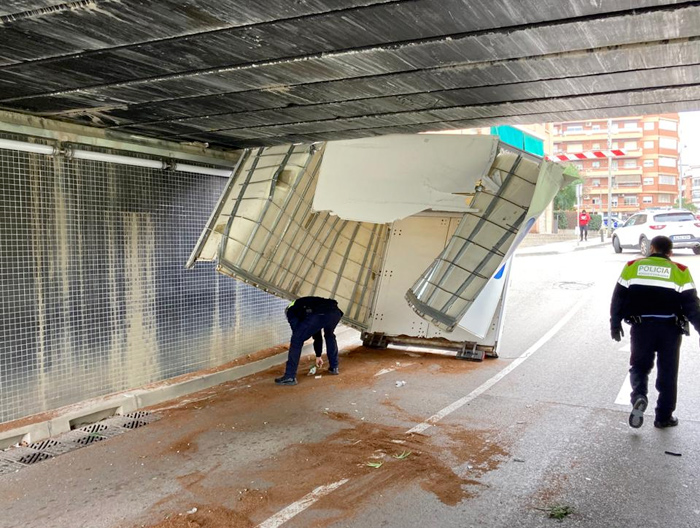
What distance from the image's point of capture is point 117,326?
6.93 metres

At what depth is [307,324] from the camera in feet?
25.9

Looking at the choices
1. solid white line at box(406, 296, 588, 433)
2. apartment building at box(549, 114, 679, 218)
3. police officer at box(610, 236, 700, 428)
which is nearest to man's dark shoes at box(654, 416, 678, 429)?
police officer at box(610, 236, 700, 428)

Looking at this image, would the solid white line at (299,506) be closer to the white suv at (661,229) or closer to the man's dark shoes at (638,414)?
the man's dark shoes at (638,414)

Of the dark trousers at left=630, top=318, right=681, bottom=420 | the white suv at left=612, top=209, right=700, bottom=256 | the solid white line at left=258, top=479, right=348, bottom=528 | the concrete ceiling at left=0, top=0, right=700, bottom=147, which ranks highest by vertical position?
the concrete ceiling at left=0, top=0, right=700, bottom=147

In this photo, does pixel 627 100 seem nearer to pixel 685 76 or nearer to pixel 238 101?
pixel 685 76

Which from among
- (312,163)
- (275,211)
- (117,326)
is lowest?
(117,326)

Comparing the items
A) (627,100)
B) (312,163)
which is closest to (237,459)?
(312,163)

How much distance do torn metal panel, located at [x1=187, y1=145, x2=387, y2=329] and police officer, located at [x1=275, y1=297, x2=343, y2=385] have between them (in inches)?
29.3

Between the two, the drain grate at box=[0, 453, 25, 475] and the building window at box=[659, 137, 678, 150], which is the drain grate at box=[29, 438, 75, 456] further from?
the building window at box=[659, 137, 678, 150]

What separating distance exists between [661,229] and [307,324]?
17.4 metres

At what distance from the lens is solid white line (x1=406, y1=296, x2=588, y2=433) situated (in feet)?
19.7

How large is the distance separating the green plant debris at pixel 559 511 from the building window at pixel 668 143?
7749 centimetres

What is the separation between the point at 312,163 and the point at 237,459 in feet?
14.8

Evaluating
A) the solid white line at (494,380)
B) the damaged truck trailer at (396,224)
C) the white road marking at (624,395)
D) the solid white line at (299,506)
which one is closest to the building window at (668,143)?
the solid white line at (494,380)
